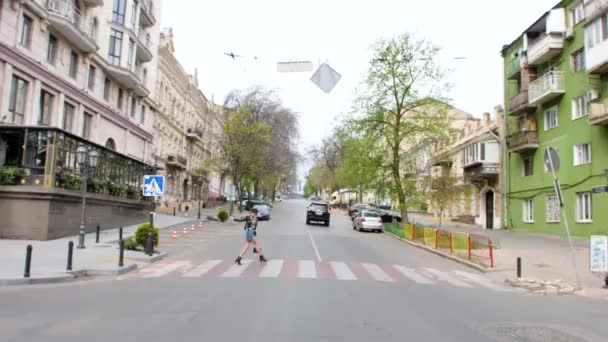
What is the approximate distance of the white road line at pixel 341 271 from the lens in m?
13.0

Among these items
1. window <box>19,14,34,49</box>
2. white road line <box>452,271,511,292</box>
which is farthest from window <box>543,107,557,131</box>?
window <box>19,14,34,49</box>

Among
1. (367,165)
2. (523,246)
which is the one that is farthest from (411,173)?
(523,246)

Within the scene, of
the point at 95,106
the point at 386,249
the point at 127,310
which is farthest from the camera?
the point at 95,106

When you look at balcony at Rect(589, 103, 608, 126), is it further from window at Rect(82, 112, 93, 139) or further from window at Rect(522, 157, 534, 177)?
window at Rect(82, 112, 93, 139)

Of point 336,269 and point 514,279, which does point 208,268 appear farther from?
point 514,279

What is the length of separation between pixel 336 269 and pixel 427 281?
2712 millimetres

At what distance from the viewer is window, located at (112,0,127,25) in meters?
34.8

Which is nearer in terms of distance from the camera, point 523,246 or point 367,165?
point 523,246

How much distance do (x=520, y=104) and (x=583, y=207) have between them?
880 centimetres

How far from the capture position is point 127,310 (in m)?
8.30

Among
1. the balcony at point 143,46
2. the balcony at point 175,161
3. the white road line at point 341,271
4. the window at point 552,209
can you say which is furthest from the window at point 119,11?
the window at point 552,209

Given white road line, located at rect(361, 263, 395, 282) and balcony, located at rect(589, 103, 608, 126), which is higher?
balcony, located at rect(589, 103, 608, 126)

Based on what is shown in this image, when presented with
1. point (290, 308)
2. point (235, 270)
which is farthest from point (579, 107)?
point (290, 308)

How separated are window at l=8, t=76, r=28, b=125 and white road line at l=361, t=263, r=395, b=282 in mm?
18162
